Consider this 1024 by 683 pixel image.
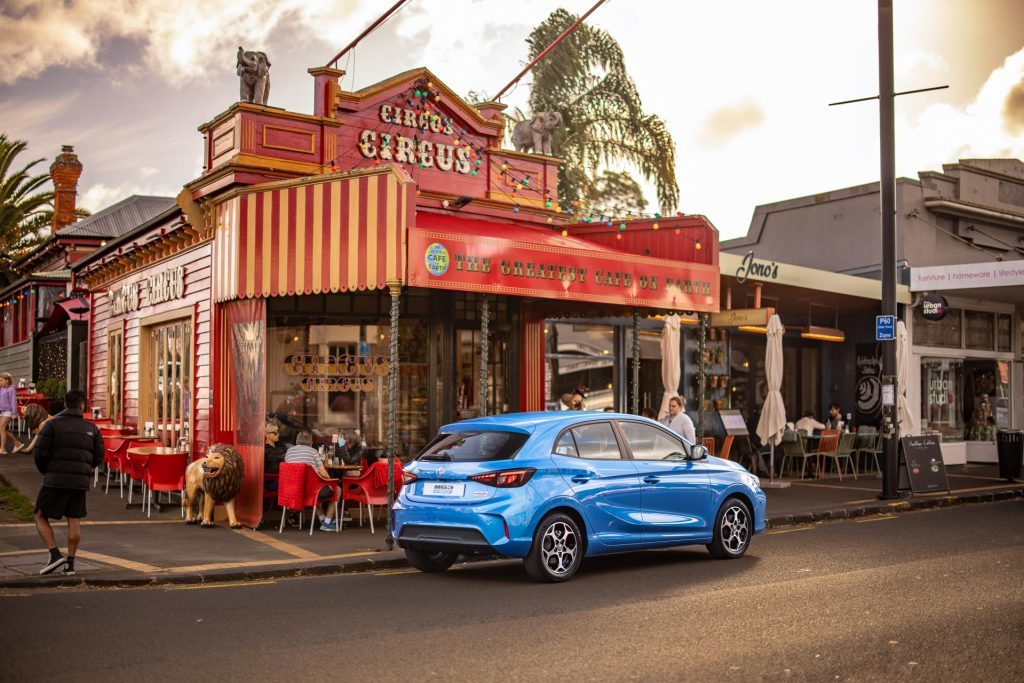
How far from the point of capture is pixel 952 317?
26.1 m

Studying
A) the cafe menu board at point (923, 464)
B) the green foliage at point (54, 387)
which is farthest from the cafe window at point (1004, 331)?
the green foliage at point (54, 387)

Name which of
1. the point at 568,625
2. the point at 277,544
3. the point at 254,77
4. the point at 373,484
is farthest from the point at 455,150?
the point at 568,625

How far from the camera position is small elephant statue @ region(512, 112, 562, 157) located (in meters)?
18.7

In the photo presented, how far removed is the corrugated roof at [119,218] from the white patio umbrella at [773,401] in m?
17.8

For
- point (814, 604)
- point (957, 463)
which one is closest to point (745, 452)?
point (957, 463)

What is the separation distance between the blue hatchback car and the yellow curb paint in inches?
98.0

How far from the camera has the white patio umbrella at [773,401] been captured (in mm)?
19625

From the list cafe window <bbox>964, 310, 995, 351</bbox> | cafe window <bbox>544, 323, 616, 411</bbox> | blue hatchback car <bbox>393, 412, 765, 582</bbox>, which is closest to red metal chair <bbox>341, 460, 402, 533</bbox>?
blue hatchback car <bbox>393, 412, 765, 582</bbox>

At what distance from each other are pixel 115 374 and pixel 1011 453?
700 inches

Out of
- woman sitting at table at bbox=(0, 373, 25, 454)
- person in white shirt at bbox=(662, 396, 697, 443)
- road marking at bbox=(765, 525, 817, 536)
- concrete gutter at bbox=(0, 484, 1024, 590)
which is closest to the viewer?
concrete gutter at bbox=(0, 484, 1024, 590)

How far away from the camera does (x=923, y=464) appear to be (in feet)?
60.4

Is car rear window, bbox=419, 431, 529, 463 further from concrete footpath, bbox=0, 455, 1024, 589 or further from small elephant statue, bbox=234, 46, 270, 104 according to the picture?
small elephant statue, bbox=234, 46, 270, 104

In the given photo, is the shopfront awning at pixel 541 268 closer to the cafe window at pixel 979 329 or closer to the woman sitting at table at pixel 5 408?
the woman sitting at table at pixel 5 408

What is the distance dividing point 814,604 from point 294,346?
30.7 feet
